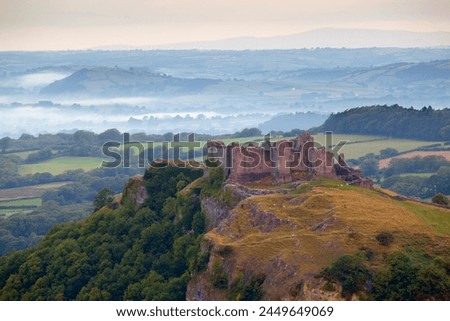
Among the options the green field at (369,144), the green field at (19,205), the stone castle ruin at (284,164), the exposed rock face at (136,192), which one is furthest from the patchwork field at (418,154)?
the stone castle ruin at (284,164)

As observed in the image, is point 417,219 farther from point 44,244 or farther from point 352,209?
point 44,244

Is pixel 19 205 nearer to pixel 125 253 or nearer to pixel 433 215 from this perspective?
pixel 125 253

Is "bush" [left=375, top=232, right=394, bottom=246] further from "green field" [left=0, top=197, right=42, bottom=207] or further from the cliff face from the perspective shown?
"green field" [left=0, top=197, right=42, bottom=207]

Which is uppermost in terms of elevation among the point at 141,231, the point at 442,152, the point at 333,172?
the point at 333,172

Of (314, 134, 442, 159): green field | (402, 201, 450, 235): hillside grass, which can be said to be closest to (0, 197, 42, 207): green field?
(314, 134, 442, 159): green field

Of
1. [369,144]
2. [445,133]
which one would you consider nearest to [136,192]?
[369,144]
